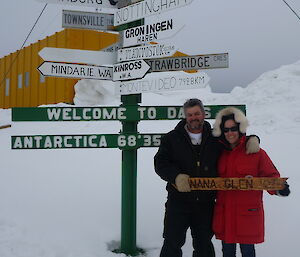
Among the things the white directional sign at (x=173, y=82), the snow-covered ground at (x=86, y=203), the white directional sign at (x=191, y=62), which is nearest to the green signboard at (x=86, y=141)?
the white directional sign at (x=173, y=82)

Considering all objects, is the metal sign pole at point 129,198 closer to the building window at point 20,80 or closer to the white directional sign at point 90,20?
the white directional sign at point 90,20

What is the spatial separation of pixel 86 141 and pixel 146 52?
4.17 feet

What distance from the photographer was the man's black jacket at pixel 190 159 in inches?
115

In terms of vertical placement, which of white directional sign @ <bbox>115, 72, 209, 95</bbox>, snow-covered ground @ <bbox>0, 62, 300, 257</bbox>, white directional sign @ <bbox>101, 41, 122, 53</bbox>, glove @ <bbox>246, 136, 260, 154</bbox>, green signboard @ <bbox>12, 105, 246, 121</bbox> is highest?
white directional sign @ <bbox>101, 41, 122, 53</bbox>

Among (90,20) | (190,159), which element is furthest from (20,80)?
(190,159)

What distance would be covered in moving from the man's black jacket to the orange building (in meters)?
13.8

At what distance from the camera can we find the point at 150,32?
148 inches

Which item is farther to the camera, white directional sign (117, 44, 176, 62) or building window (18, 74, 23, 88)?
building window (18, 74, 23, 88)

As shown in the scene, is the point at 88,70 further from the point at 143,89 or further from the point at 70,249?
the point at 70,249

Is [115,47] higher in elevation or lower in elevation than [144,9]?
lower

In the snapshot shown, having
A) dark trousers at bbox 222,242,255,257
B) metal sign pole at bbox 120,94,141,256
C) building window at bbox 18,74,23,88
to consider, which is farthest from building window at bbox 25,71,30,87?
dark trousers at bbox 222,242,255,257

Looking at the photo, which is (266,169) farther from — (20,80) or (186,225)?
(20,80)

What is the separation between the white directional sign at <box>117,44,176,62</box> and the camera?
146 inches

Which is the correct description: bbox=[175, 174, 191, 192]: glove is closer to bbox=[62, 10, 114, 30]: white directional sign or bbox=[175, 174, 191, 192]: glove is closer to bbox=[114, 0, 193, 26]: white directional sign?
bbox=[114, 0, 193, 26]: white directional sign
